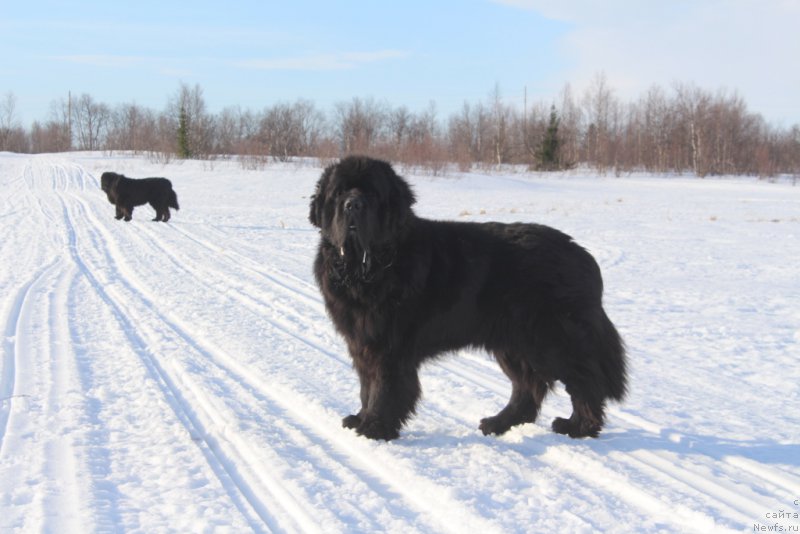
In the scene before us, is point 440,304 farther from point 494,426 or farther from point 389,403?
point 494,426

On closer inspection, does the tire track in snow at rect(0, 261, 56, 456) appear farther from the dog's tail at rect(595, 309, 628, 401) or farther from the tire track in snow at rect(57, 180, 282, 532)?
the dog's tail at rect(595, 309, 628, 401)

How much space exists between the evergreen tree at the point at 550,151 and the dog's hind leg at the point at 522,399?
189 ft

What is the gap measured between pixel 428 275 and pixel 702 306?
18.2 ft

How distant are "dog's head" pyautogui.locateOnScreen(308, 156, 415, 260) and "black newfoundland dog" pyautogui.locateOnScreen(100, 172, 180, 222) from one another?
1534 centimetres

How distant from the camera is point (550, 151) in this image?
196 feet

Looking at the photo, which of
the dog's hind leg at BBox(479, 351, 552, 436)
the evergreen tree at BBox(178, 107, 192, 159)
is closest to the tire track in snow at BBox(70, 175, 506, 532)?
the dog's hind leg at BBox(479, 351, 552, 436)

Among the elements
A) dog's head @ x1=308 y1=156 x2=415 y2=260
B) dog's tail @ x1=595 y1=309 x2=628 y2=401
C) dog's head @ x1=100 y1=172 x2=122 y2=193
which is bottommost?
dog's tail @ x1=595 y1=309 x2=628 y2=401

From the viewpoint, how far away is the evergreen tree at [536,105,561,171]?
195ft

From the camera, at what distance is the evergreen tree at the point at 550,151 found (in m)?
59.5

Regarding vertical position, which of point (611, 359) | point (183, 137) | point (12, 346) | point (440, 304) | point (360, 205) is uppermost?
point (183, 137)

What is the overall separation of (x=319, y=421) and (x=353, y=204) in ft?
4.81

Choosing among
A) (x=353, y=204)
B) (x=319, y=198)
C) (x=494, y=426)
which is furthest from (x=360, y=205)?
(x=494, y=426)

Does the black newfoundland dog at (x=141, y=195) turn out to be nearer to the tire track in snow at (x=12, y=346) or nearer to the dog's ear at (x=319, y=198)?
the tire track in snow at (x=12, y=346)

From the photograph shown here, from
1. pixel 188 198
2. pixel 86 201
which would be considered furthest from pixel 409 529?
pixel 188 198
